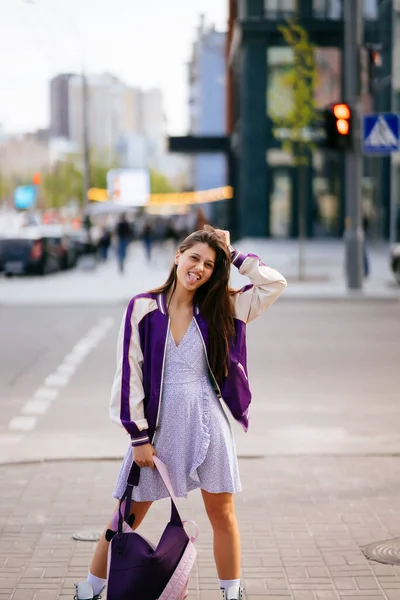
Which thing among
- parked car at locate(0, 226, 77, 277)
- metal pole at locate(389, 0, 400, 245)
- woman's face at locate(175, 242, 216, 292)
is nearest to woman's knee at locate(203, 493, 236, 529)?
woman's face at locate(175, 242, 216, 292)

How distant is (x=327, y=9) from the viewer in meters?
47.1

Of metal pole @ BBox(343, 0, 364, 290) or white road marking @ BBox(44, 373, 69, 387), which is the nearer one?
white road marking @ BBox(44, 373, 69, 387)

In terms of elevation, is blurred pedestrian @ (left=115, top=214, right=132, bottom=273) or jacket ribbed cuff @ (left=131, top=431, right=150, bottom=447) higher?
jacket ribbed cuff @ (left=131, top=431, right=150, bottom=447)

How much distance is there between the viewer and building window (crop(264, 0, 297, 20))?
46969mm

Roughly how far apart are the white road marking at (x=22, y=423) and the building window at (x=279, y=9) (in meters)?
39.1

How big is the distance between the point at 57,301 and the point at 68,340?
7.26 metres

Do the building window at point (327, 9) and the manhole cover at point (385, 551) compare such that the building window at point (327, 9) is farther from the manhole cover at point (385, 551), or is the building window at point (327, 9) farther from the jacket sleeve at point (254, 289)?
the jacket sleeve at point (254, 289)

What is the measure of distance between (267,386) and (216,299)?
7.12 m

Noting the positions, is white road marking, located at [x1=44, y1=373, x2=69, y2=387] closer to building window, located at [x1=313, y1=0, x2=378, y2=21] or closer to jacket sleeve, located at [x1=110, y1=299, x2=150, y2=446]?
jacket sleeve, located at [x1=110, y1=299, x2=150, y2=446]

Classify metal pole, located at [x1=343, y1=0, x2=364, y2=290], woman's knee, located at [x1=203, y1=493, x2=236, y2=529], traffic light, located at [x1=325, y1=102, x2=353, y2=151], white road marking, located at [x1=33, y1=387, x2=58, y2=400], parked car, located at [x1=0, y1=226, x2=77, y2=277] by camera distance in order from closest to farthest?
woman's knee, located at [x1=203, y1=493, x2=236, y2=529], white road marking, located at [x1=33, y1=387, x2=58, y2=400], traffic light, located at [x1=325, y1=102, x2=353, y2=151], metal pole, located at [x1=343, y1=0, x2=364, y2=290], parked car, located at [x1=0, y1=226, x2=77, y2=277]

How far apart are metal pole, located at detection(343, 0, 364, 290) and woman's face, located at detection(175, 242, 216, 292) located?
62.1 ft

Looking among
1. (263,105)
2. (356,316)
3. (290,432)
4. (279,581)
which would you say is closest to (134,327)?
(279,581)

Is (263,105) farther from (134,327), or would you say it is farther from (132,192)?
(134,327)

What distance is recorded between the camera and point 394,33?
4700 centimetres
